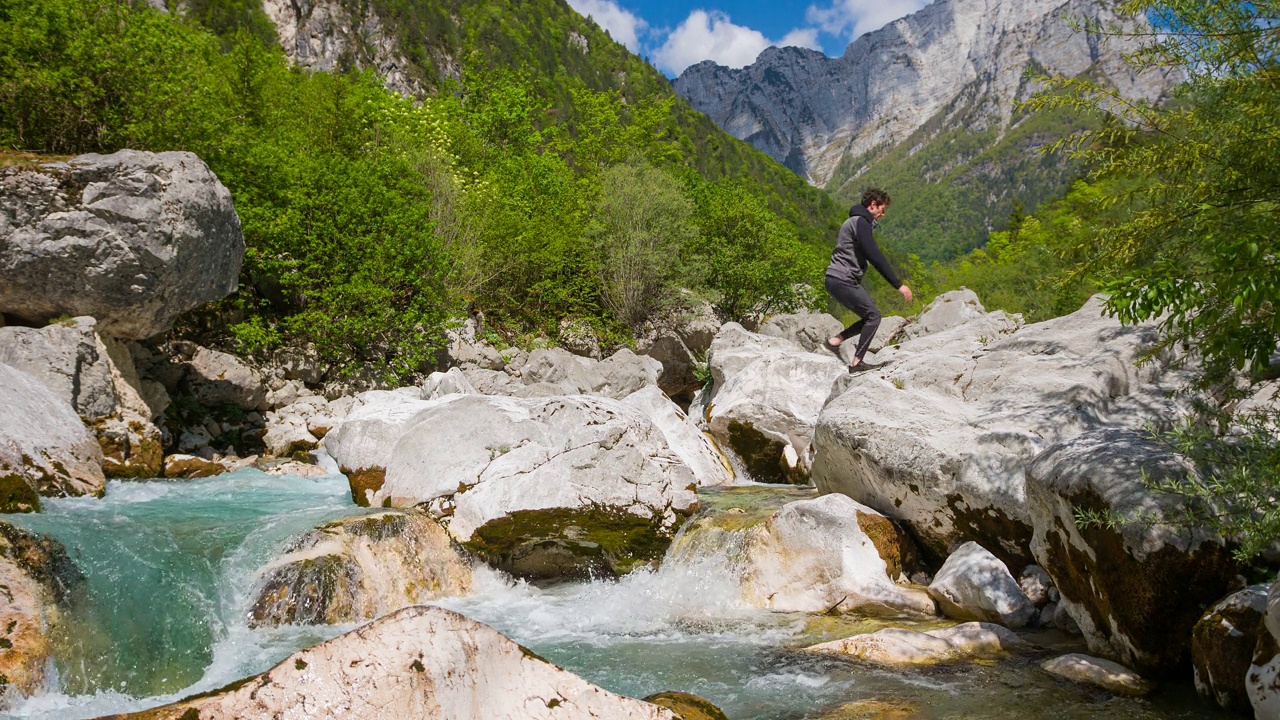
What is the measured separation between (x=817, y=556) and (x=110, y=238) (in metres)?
11.7

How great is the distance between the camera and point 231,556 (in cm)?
789

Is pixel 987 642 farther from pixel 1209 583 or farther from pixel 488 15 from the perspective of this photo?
pixel 488 15

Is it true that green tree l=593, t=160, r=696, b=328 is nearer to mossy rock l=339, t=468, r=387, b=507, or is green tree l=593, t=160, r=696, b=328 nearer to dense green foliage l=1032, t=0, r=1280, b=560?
mossy rock l=339, t=468, r=387, b=507

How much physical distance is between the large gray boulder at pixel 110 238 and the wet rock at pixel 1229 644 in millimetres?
14150

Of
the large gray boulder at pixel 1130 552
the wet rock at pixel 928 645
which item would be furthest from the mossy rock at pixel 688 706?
the large gray boulder at pixel 1130 552

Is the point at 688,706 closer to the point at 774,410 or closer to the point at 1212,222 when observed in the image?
the point at 1212,222

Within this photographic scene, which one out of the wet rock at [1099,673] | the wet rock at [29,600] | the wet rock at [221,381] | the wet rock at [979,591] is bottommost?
the wet rock at [1099,673]

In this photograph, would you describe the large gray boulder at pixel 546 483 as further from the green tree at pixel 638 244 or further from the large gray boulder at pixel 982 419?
the green tree at pixel 638 244

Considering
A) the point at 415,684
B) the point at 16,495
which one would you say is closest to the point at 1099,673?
the point at 415,684

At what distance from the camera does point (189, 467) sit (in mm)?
12258

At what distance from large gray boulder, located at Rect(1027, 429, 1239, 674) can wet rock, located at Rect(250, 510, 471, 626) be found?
249 inches

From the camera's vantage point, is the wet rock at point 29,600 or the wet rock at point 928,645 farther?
the wet rock at point 928,645

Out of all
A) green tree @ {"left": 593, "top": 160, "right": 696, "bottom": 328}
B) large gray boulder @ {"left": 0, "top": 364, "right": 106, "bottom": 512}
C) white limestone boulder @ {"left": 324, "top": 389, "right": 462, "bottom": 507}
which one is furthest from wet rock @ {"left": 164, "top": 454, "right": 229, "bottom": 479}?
green tree @ {"left": 593, "top": 160, "right": 696, "bottom": 328}

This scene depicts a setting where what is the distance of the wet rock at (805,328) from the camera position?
81.7ft
